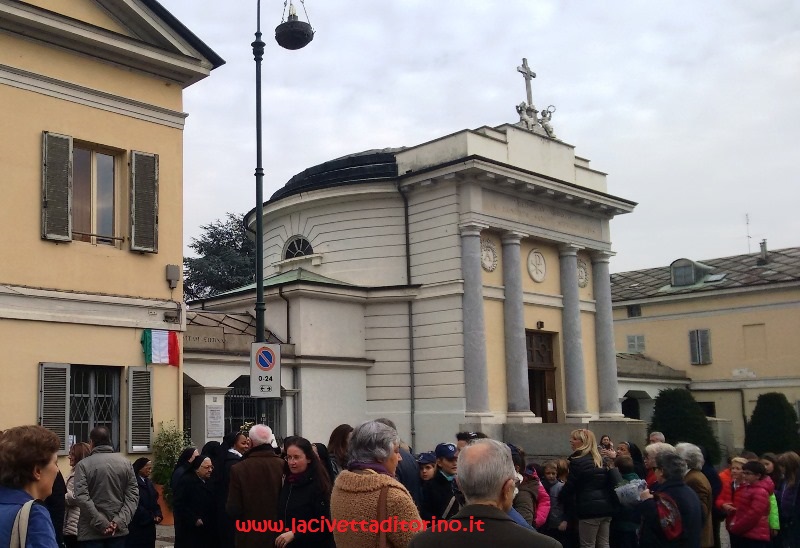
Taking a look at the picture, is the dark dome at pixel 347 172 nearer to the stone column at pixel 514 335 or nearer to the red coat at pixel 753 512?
the stone column at pixel 514 335

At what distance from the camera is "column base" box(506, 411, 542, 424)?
78.3 ft

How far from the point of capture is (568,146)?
28.1 metres

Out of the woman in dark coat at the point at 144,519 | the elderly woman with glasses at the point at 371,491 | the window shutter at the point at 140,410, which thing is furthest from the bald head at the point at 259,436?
the window shutter at the point at 140,410

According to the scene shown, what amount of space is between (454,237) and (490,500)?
20.3 metres

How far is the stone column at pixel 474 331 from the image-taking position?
23312mm

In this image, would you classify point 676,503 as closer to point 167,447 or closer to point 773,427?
point 167,447

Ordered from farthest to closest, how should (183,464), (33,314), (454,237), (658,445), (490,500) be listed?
(454,237) → (33,314) → (183,464) → (658,445) → (490,500)

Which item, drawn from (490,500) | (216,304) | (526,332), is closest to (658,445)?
(490,500)

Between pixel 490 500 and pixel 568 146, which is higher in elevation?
pixel 568 146

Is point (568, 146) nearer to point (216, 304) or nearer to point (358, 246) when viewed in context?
point (358, 246)

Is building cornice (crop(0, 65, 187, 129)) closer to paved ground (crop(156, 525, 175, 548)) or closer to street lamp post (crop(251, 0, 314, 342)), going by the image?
street lamp post (crop(251, 0, 314, 342))

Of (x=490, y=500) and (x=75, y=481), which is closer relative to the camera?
(x=490, y=500)

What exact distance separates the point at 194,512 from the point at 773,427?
29001 millimetres

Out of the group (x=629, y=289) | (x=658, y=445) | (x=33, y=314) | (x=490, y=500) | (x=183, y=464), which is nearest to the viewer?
(x=490, y=500)
